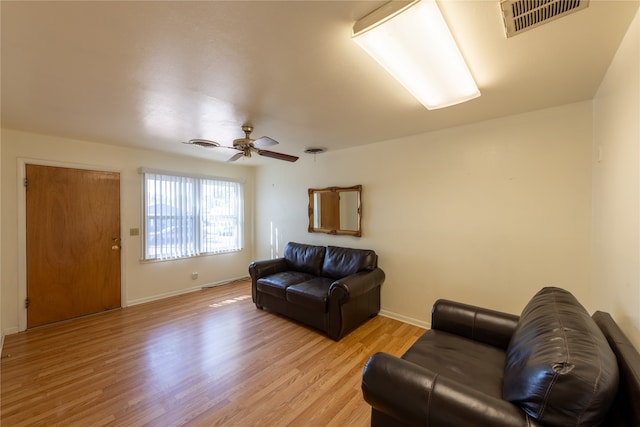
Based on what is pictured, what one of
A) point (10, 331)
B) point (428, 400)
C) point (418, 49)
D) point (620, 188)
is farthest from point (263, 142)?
point (10, 331)

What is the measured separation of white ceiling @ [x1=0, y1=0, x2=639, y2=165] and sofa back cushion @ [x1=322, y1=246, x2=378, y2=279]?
1.63m

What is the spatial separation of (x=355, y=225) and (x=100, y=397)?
10.1 feet

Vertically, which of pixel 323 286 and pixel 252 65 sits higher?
pixel 252 65

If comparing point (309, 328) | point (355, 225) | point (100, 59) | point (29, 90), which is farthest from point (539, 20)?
point (29, 90)

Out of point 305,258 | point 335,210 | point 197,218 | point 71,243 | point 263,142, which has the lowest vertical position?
point 305,258

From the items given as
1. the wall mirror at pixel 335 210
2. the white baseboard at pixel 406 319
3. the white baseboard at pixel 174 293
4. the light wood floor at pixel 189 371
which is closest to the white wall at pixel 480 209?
the white baseboard at pixel 406 319

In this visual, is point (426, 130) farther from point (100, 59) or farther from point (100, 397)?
point (100, 397)

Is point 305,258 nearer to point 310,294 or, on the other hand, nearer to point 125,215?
point 310,294

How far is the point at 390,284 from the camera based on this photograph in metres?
3.41

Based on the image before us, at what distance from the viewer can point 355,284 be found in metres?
2.86

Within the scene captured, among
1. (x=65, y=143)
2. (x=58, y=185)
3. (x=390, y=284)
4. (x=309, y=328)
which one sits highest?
(x=65, y=143)

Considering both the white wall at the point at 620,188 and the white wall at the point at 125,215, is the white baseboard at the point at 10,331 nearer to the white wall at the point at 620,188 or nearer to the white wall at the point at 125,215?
→ the white wall at the point at 125,215

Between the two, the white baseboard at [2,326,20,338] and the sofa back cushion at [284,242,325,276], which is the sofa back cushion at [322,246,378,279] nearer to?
the sofa back cushion at [284,242,325,276]

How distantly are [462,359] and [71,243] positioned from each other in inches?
179
